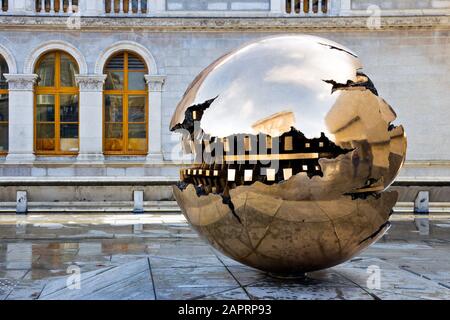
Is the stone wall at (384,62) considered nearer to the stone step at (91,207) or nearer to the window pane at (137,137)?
the window pane at (137,137)

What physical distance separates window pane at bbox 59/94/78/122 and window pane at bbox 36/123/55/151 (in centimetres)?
54

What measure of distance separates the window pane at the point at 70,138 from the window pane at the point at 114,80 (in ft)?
5.95

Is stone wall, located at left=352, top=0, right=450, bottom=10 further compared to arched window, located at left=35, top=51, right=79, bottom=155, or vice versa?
arched window, located at left=35, top=51, right=79, bottom=155

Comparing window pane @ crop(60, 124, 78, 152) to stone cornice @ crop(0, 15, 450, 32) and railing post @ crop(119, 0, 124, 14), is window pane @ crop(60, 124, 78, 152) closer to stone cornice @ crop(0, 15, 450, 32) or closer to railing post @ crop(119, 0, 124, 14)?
stone cornice @ crop(0, 15, 450, 32)

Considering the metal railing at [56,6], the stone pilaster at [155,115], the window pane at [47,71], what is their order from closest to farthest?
1. the metal railing at [56,6]
2. the stone pilaster at [155,115]
3. the window pane at [47,71]

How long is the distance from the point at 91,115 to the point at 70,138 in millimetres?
1207

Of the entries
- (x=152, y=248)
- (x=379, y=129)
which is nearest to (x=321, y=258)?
(x=379, y=129)

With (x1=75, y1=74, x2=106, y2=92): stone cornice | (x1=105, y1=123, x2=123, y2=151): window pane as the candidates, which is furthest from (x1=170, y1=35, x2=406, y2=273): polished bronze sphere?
(x1=105, y1=123, x2=123, y2=151): window pane

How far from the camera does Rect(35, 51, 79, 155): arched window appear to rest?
18484mm

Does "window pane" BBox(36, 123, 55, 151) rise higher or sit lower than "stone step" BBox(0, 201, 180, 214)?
higher

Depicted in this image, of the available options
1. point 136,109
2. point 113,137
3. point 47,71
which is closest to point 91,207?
point 113,137

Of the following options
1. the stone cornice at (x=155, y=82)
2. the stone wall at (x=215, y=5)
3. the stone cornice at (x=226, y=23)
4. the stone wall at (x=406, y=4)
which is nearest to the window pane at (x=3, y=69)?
the stone cornice at (x=226, y=23)

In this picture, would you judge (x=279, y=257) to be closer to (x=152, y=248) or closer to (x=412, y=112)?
(x=152, y=248)

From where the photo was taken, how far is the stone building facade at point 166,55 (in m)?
17.9
